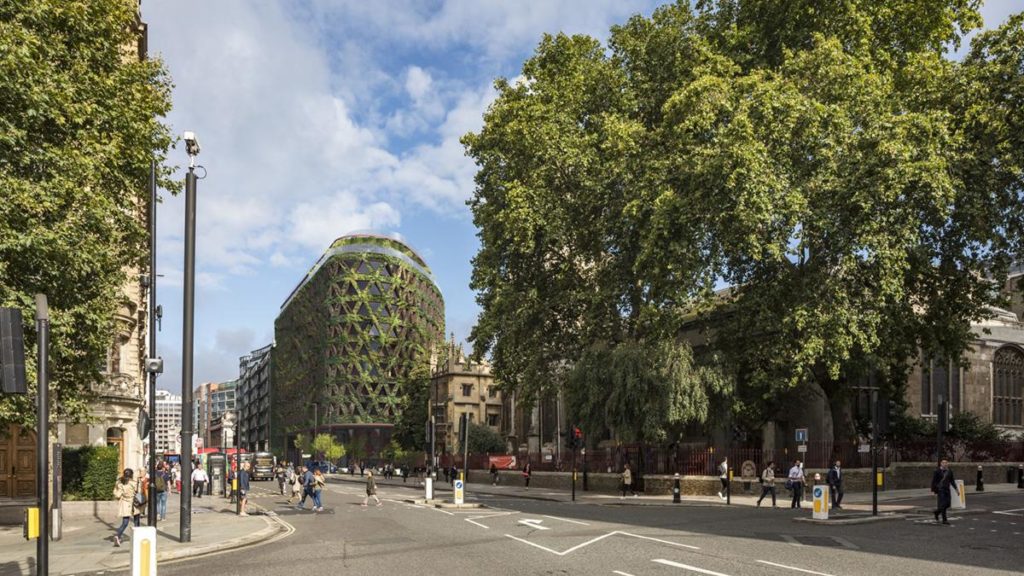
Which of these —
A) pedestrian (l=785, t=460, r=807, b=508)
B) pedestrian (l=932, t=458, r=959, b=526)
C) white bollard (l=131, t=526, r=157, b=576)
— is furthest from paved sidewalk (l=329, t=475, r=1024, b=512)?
white bollard (l=131, t=526, r=157, b=576)

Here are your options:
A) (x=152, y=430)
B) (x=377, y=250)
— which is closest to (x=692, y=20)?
(x=152, y=430)

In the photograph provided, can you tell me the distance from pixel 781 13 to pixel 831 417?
17889mm

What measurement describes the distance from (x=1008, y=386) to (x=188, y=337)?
151ft

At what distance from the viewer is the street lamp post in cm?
1905

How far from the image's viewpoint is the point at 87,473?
31.7m

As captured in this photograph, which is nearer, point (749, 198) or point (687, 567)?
point (687, 567)

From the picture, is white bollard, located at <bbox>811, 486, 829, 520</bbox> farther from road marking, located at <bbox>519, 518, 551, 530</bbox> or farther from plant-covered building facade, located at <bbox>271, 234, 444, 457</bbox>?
plant-covered building facade, located at <bbox>271, 234, 444, 457</bbox>

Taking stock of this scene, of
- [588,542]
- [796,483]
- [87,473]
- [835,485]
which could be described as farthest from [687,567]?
[87,473]

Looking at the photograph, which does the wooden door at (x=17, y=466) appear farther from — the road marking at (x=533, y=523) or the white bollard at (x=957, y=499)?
→ the white bollard at (x=957, y=499)

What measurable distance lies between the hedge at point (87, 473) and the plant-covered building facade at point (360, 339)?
10146 centimetres

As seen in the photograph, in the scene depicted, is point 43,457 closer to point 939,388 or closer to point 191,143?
point 191,143

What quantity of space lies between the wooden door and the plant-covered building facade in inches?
3876

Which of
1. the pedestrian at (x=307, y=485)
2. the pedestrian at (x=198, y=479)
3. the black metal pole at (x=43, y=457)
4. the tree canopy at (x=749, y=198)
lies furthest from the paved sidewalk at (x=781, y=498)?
the black metal pole at (x=43, y=457)

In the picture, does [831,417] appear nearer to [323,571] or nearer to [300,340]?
[323,571]
